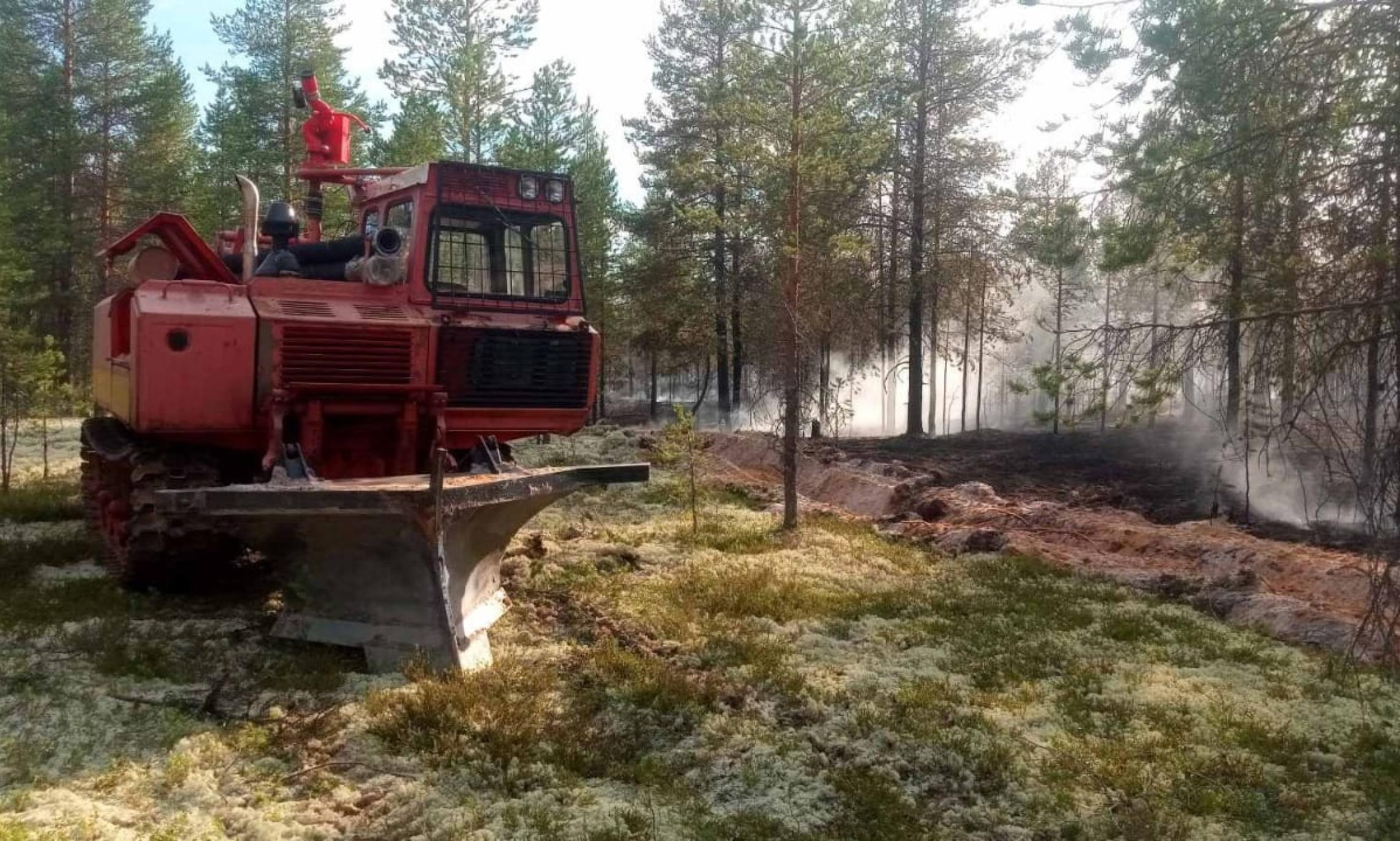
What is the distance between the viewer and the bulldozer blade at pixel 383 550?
516 centimetres

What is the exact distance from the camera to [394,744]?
461cm

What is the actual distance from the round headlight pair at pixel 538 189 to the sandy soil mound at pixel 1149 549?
5.36m

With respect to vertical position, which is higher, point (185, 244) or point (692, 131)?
point (692, 131)

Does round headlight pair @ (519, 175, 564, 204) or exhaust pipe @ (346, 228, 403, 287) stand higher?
round headlight pair @ (519, 175, 564, 204)

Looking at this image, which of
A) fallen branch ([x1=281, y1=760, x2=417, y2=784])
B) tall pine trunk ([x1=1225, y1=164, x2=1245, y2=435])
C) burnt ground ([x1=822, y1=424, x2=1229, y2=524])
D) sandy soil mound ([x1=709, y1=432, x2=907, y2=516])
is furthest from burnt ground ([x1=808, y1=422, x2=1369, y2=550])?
fallen branch ([x1=281, y1=760, x2=417, y2=784])

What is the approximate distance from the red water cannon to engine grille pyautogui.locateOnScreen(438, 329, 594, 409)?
3.76m

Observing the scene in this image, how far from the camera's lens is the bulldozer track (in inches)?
250

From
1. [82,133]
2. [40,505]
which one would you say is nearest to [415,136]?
[82,133]

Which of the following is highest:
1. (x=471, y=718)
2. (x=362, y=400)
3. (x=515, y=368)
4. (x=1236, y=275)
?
(x=1236, y=275)

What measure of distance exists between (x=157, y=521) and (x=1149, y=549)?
9156 millimetres

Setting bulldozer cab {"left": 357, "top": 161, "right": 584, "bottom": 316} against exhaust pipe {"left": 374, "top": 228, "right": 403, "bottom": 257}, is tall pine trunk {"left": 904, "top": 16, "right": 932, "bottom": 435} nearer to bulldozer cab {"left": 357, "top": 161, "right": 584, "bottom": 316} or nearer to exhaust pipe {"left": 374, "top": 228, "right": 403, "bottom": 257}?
bulldozer cab {"left": 357, "top": 161, "right": 584, "bottom": 316}

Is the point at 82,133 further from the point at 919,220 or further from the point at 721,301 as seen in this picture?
the point at 919,220

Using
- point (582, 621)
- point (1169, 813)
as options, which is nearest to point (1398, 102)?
point (1169, 813)

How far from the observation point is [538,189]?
299 inches
